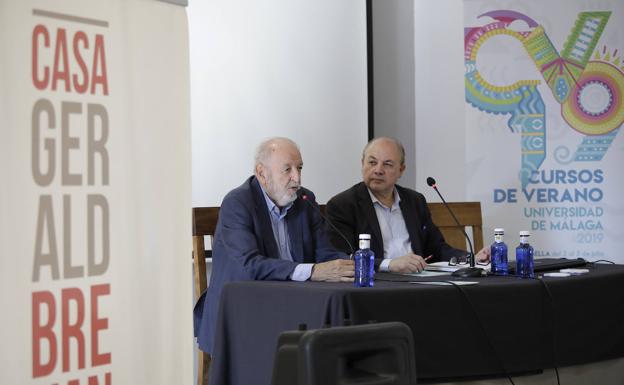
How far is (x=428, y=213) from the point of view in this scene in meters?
3.89

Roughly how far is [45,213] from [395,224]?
2598mm

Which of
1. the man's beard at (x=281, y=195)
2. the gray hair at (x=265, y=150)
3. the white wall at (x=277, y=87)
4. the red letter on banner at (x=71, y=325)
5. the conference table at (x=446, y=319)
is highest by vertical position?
the white wall at (x=277, y=87)

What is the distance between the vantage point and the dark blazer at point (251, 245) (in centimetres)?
286

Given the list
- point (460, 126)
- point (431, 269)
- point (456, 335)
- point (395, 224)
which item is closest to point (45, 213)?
point (456, 335)

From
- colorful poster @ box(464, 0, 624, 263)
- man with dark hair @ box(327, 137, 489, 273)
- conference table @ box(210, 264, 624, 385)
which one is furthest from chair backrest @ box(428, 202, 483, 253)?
conference table @ box(210, 264, 624, 385)

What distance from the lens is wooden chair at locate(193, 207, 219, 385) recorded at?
3227mm

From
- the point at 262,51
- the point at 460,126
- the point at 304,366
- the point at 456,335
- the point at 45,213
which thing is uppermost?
the point at 262,51

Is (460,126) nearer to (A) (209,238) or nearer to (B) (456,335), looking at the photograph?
(A) (209,238)

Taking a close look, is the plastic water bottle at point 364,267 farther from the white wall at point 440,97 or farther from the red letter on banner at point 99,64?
the white wall at point 440,97

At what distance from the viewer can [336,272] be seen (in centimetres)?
271

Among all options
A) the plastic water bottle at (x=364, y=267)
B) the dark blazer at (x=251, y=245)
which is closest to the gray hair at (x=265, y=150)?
the dark blazer at (x=251, y=245)

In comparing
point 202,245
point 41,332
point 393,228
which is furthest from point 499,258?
point 41,332

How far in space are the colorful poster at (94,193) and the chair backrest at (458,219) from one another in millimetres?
2706

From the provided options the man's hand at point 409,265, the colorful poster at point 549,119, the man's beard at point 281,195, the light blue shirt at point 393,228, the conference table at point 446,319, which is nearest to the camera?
the conference table at point 446,319
